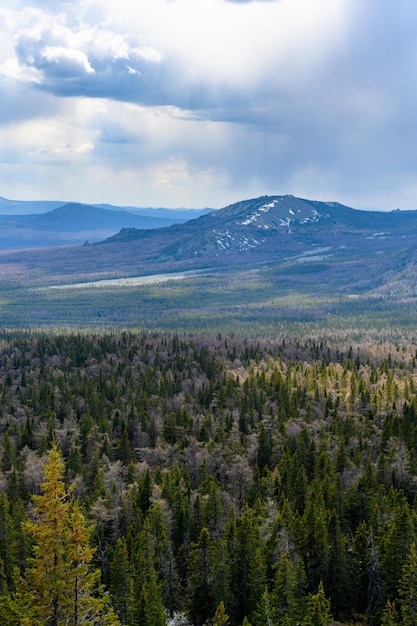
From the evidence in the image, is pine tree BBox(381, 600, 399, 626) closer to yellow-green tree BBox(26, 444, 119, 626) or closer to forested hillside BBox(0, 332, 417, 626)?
forested hillside BBox(0, 332, 417, 626)

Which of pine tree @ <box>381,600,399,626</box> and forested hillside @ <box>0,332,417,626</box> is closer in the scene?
forested hillside @ <box>0,332,417,626</box>

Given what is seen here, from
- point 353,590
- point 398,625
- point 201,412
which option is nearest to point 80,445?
point 201,412

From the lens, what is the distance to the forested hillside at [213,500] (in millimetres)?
61019

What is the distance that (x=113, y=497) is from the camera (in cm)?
9388

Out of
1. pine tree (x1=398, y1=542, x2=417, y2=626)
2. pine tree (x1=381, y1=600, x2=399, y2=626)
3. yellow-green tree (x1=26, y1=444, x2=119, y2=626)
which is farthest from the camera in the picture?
pine tree (x1=398, y1=542, x2=417, y2=626)

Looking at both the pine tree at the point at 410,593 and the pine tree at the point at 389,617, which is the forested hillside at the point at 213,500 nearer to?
the pine tree at the point at 410,593

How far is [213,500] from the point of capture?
9019cm

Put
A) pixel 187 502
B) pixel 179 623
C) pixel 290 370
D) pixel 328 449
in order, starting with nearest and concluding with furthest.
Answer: pixel 179 623 → pixel 187 502 → pixel 328 449 → pixel 290 370

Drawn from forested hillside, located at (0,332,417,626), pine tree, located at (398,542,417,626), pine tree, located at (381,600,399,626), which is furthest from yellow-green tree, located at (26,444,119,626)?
pine tree, located at (398,542,417,626)

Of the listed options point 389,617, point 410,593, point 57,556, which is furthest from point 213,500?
point 57,556

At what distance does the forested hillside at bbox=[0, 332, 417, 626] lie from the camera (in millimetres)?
61019

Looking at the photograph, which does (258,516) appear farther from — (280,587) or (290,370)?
(290,370)

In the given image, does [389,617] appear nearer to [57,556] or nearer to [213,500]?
[213,500]

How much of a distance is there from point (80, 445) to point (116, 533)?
3925 cm
